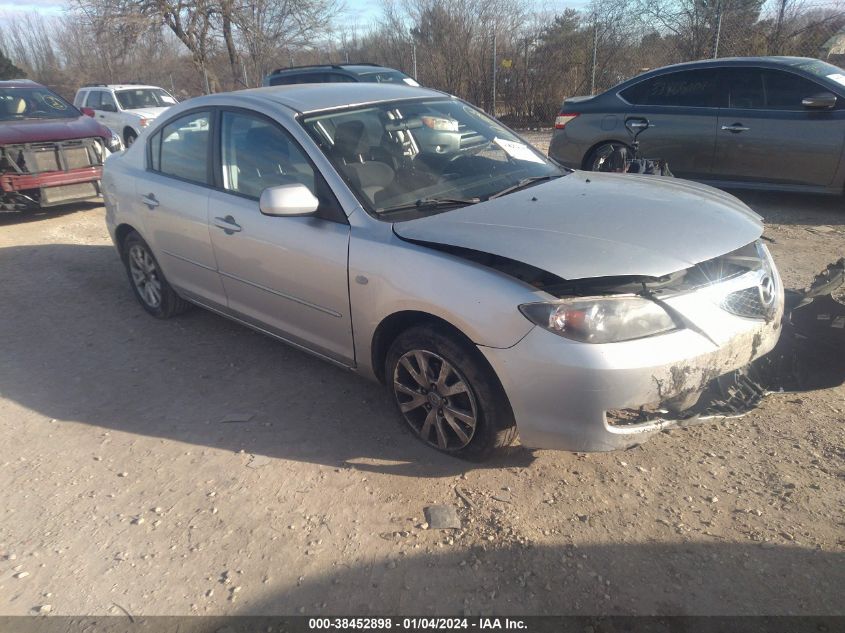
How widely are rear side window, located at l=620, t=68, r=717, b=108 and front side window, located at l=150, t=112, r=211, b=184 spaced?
556 centimetres

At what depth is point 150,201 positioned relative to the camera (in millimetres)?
4664

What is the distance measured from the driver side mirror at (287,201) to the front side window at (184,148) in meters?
1.16

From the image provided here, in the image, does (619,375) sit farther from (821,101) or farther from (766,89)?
(766,89)

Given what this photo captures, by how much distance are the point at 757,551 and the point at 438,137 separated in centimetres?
269

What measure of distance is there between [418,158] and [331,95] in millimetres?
766

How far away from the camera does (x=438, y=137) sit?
3.84 m

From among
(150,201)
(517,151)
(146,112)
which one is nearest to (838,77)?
(517,151)

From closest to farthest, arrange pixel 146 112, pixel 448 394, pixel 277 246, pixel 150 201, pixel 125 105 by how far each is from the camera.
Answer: pixel 448 394 → pixel 277 246 → pixel 150 201 → pixel 146 112 → pixel 125 105

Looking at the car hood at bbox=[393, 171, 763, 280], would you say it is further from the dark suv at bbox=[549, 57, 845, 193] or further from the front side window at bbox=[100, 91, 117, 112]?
the front side window at bbox=[100, 91, 117, 112]

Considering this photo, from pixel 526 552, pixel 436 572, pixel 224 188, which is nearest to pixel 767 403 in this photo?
pixel 526 552

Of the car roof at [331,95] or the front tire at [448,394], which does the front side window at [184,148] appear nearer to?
the car roof at [331,95]

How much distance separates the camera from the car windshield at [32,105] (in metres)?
9.18

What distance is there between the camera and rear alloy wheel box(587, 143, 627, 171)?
776 centimetres

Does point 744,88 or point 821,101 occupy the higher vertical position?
point 744,88
